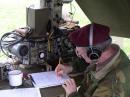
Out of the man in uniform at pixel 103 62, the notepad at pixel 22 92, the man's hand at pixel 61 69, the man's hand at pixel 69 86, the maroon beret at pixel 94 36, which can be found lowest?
the notepad at pixel 22 92

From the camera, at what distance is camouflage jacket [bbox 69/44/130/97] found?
1.87m

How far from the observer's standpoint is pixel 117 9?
2281 millimetres

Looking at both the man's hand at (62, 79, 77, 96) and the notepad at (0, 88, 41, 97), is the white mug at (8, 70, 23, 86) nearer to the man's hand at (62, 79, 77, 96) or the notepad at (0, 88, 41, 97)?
the notepad at (0, 88, 41, 97)

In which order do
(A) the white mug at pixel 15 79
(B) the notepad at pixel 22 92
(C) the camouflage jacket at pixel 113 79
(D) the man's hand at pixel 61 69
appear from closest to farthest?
(C) the camouflage jacket at pixel 113 79 → (B) the notepad at pixel 22 92 → (A) the white mug at pixel 15 79 → (D) the man's hand at pixel 61 69

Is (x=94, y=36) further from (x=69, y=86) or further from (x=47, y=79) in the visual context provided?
(x=47, y=79)

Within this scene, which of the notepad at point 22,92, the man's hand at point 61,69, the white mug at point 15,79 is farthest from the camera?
the man's hand at point 61,69

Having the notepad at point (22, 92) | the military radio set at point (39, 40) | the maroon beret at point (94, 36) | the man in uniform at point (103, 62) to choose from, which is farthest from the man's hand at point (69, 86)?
the military radio set at point (39, 40)

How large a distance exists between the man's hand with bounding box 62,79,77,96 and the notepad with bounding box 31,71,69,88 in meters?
0.08

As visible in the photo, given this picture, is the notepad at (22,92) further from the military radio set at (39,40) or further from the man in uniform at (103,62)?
the military radio set at (39,40)

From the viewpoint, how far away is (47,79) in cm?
221

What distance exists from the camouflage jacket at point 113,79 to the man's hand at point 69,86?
0.11m

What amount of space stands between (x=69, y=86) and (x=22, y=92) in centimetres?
29

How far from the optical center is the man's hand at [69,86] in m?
2.03

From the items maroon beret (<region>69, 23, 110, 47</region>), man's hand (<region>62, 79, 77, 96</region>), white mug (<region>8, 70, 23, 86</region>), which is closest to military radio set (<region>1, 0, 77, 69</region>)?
white mug (<region>8, 70, 23, 86</region>)
